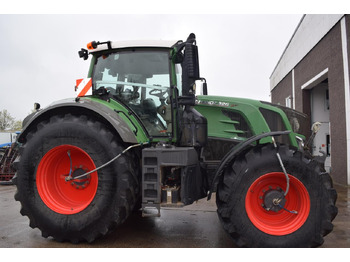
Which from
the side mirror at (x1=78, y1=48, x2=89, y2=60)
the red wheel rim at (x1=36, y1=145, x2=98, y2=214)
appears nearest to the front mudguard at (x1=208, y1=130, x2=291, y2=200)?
the red wheel rim at (x1=36, y1=145, x2=98, y2=214)

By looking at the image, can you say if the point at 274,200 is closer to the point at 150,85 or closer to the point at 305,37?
the point at 150,85

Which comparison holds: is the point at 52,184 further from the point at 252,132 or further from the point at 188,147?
the point at 252,132

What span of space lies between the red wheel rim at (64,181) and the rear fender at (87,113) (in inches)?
18.1

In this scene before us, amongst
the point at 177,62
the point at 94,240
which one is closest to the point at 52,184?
the point at 94,240

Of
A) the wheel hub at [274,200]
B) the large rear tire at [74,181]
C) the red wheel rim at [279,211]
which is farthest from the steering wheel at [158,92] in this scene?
the wheel hub at [274,200]

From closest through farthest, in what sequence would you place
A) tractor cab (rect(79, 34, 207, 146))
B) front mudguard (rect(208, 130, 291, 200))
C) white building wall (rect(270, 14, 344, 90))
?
front mudguard (rect(208, 130, 291, 200)), tractor cab (rect(79, 34, 207, 146)), white building wall (rect(270, 14, 344, 90))

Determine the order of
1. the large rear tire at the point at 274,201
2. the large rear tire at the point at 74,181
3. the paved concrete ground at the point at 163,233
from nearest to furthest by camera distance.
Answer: the large rear tire at the point at 274,201 < the large rear tire at the point at 74,181 < the paved concrete ground at the point at 163,233

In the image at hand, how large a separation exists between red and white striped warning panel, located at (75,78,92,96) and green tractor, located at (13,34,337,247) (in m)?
0.01

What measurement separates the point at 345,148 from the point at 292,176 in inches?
260

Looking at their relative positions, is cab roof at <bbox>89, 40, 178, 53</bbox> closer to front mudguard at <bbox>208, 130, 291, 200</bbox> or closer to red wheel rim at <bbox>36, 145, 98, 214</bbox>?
red wheel rim at <bbox>36, 145, 98, 214</bbox>

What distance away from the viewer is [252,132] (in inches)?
158

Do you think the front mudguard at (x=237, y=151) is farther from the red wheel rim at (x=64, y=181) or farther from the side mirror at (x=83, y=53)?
the side mirror at (x=83, y=53)

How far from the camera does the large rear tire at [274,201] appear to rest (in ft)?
10.1

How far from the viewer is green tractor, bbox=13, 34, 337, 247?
314cm
